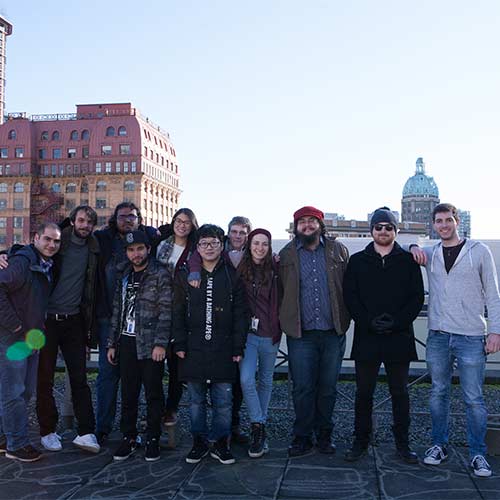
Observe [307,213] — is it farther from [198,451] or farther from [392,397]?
[198,451]

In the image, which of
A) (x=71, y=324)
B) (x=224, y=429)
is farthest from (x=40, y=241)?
(x=224, y=429)

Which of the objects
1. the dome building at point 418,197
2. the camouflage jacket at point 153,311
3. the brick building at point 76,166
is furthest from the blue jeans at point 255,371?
the dome building at point 418,197

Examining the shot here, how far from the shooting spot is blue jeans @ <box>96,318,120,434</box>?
5.49 m

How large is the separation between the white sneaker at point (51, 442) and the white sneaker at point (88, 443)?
197mm

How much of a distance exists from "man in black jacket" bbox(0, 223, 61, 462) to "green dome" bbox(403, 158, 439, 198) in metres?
178

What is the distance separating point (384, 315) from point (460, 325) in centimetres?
63

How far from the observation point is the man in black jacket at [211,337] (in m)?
5.01

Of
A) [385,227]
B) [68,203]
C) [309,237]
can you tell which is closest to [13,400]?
[309,237]

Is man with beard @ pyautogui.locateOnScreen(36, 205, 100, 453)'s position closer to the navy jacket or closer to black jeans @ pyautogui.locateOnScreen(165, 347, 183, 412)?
the navy jacket

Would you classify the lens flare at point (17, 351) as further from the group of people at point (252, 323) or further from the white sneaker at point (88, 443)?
the white sneaker at point (88, 443)

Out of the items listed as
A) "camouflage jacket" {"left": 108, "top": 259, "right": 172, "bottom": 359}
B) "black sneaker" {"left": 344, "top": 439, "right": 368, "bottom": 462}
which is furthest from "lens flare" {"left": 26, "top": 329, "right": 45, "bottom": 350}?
"black sneaker" {"left": 344, "top": 439, "right": 368, "bottom": 462}

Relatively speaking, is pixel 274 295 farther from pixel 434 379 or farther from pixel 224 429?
pixel 434 379

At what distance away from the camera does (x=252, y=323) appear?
5.16 metres

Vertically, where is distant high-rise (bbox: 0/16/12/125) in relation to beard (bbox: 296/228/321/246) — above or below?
above
